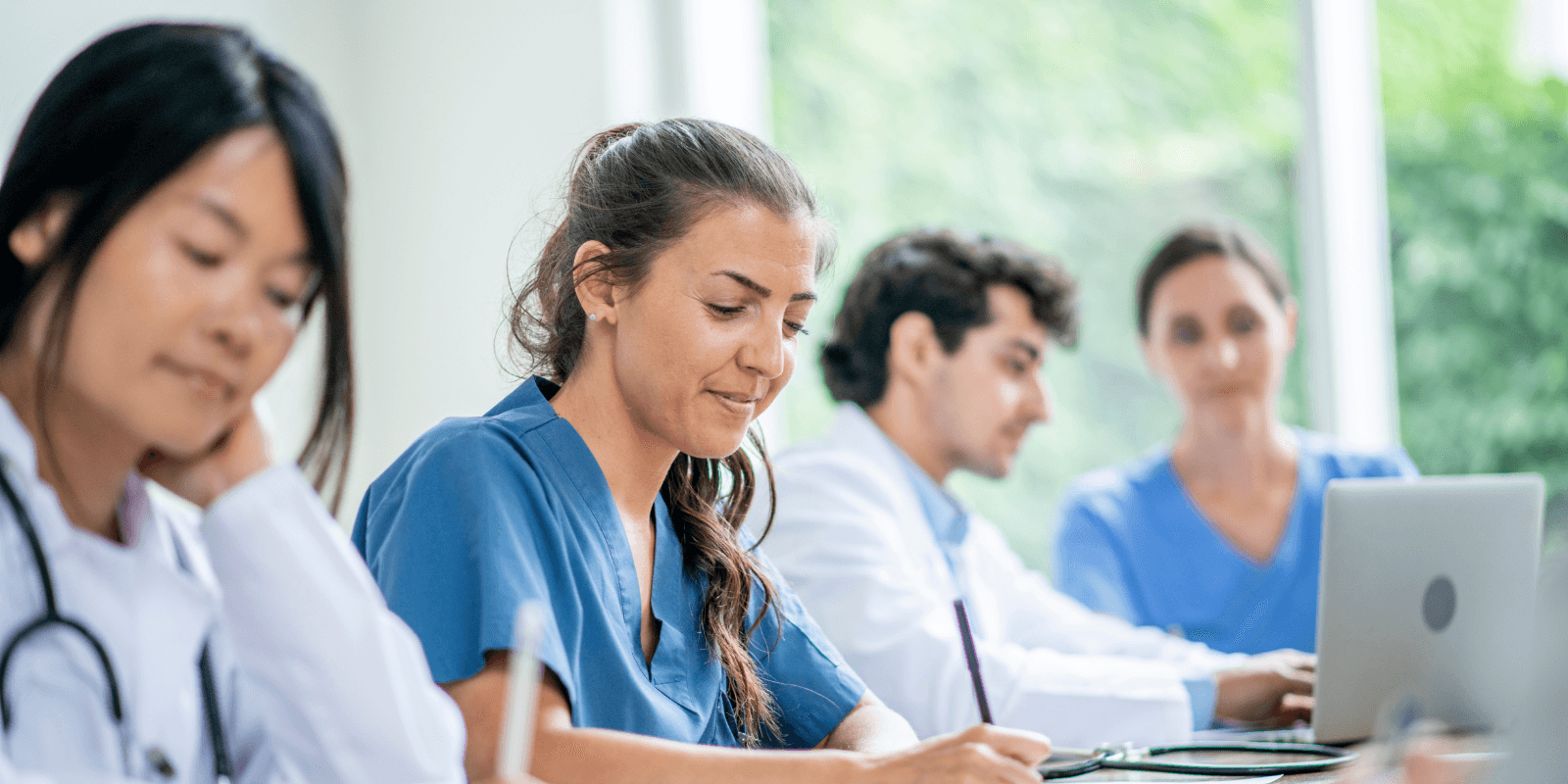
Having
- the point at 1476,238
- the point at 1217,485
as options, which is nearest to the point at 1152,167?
the point at 1476,238

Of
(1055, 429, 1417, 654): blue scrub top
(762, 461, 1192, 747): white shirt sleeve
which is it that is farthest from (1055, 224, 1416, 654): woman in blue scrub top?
(762, 461, 1192, 747): white shirt sleeve

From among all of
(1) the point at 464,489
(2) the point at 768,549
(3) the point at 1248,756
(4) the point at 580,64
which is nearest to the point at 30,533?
(1) the point at 464,489

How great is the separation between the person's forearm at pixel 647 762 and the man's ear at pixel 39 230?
53 centimetres

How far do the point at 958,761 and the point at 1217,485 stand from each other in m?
1.67

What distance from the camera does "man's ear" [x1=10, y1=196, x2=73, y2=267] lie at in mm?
808

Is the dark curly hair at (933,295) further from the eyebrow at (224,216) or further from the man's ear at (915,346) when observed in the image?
the eyebrow at (224,216)

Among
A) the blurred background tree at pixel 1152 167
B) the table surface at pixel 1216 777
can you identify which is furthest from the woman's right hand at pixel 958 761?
the blurred background tree at pixel 1152 167

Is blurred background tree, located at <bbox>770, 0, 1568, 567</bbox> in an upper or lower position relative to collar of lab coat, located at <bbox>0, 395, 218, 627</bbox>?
upper

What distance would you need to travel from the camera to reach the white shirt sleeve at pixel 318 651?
861mm

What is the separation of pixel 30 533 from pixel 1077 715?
1.29 m

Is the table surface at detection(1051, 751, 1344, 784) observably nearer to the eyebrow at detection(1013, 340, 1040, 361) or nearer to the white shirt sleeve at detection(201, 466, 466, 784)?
the white shirt sleeve at detection(201, 466, 466, 784)

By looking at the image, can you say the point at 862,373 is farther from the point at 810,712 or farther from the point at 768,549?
the point at 810,712

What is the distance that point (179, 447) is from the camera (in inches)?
33.3

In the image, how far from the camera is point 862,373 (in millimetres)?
2281
